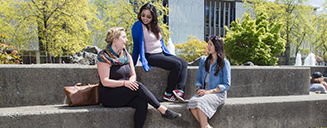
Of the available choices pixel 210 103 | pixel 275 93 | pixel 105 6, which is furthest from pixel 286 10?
pixel 210 103

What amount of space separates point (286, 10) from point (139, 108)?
97.8ft

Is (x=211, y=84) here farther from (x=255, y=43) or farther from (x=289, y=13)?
(x=289, y=13)

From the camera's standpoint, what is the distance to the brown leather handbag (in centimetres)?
282

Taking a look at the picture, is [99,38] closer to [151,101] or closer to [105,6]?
[105,6]

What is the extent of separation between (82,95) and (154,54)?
1.39 meters

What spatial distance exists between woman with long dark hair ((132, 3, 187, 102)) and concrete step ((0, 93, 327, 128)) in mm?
299

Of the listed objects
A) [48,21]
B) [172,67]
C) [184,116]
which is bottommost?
[184,116]

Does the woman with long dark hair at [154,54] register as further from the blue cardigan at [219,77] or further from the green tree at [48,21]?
the green tree at [48,21]

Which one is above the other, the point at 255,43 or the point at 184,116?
the point at 255,43

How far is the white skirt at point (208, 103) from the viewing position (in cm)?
291

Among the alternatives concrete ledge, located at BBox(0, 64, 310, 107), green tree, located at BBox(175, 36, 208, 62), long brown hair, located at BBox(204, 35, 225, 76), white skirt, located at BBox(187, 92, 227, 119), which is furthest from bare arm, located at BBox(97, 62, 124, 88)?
green tree, located at BBox(175, 36, 208, 62)

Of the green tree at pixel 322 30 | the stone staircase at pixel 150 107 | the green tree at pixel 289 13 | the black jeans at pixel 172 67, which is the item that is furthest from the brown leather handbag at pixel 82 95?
the green tree at pixel 322 30

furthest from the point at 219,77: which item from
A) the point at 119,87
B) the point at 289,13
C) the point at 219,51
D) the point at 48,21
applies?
the point at 289,13

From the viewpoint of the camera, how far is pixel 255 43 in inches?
656
